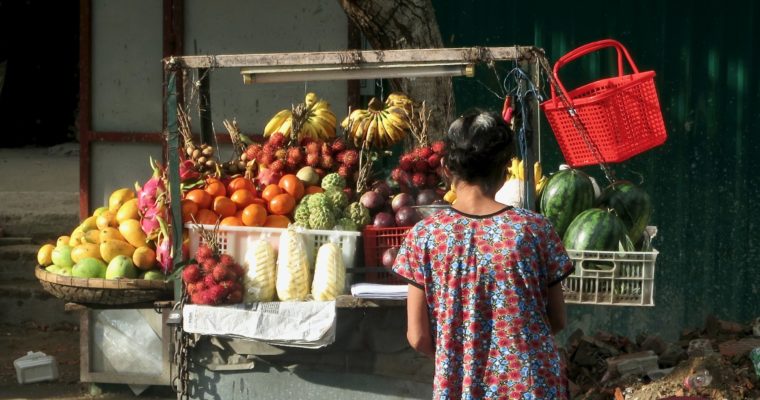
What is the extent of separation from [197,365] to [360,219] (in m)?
0.98

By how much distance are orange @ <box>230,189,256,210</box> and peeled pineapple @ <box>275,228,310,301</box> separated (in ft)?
1.69

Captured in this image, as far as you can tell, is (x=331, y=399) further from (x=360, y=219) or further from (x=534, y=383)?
Answer: (x=534, y=383)

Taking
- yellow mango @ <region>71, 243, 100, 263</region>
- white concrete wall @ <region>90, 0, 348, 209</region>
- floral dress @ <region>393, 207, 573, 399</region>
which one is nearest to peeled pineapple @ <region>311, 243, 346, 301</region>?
yellow mango @ <region>71, 243, 100, 263</region>

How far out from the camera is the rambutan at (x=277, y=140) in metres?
5.58

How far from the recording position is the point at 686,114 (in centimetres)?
711

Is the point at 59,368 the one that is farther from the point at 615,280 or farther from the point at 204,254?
the point at 615,280

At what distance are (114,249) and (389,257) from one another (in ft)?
4.81

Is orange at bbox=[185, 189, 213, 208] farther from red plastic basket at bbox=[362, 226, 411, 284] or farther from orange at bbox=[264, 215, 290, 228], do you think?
red plastic basket at bbox=[362, 226, 411, 284]

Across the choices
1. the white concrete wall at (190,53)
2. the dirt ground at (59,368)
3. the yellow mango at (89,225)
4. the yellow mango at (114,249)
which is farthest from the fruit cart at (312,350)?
the white concrete wall at (190,53)

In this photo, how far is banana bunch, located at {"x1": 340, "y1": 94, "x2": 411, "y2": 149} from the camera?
565 centimetres

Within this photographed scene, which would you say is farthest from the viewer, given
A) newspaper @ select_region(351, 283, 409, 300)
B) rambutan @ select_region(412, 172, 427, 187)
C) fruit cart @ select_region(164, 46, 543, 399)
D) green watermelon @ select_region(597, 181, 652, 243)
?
rambutan @ select_region(412, 172, 427, 187)

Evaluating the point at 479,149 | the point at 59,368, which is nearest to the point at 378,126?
the point at 479,149

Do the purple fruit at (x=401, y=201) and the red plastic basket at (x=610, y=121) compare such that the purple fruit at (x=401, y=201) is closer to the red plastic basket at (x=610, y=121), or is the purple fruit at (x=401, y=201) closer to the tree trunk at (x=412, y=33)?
the red plastic basket at (x=610, y=121)

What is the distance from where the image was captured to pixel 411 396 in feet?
15.9
